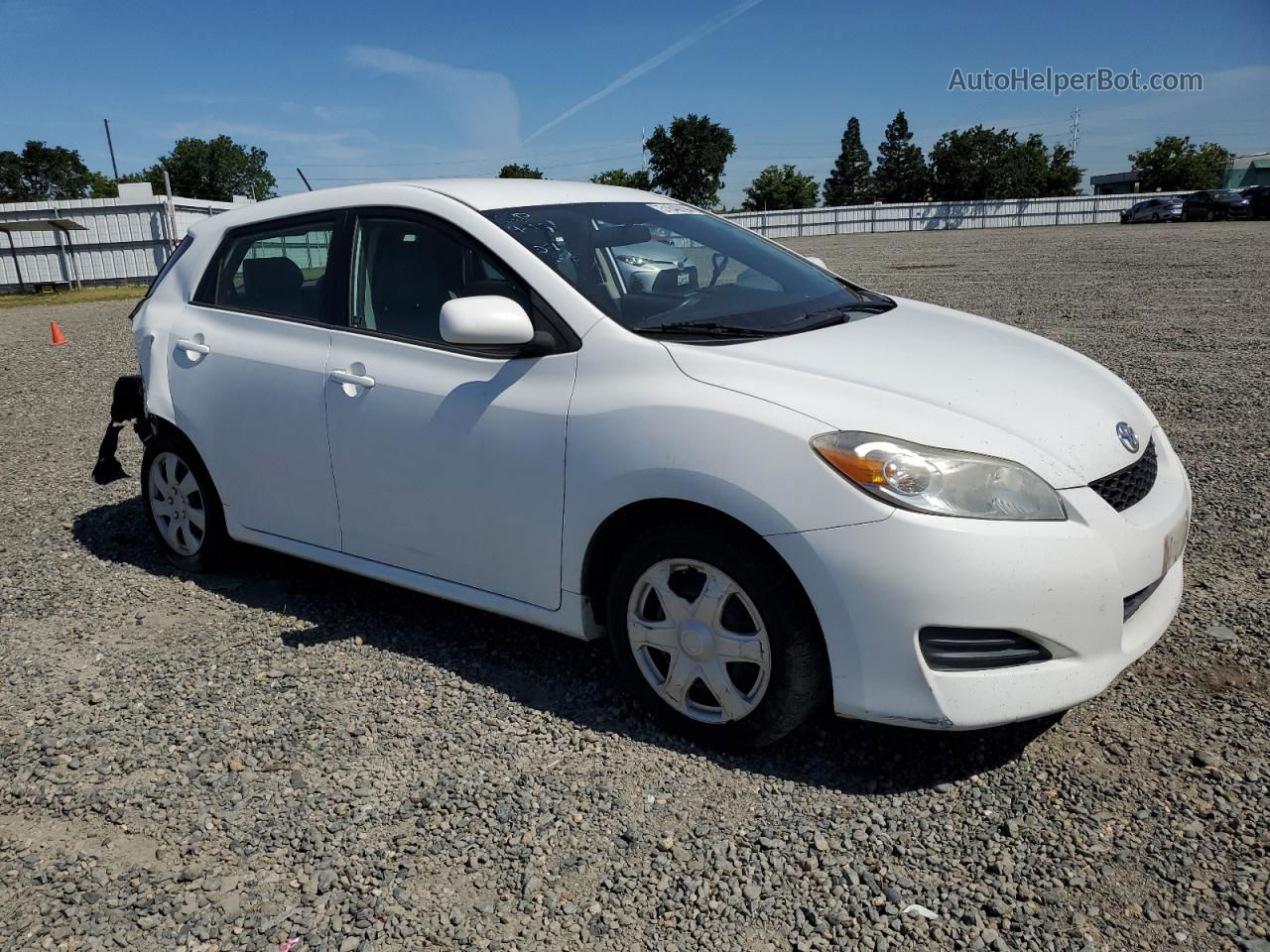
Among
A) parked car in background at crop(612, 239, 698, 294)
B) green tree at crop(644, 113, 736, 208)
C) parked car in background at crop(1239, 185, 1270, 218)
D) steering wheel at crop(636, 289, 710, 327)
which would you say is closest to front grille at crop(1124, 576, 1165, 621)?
steering wheel at crop(636, 289, 710, 327)

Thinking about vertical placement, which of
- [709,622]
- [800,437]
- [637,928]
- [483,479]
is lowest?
[637,928]

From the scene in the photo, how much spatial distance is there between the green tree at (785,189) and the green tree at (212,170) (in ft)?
163

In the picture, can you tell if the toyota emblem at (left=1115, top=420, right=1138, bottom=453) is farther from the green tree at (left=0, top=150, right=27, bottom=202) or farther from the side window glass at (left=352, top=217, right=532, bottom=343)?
the green tree at (left=0, top=150, right=27, bottom=202)

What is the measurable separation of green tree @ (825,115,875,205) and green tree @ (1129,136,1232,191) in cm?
3261

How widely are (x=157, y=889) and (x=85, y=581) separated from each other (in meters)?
2.79

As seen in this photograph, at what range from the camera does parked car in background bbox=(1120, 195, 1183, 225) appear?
4422 centimetres

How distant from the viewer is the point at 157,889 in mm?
2637

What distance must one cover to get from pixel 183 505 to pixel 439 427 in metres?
1.95

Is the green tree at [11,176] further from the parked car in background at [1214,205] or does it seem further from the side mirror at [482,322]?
the side mirror at [482,322]

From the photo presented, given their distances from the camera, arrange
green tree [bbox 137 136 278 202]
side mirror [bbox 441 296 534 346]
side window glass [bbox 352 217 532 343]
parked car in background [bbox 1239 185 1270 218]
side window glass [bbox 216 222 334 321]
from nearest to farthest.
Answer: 1. side mirror [bbox 441 296 534 346]
2. side window glass [bbox 352 217 532 343]
3. side window glass [bbox 216 222 334 321]
4. parked car in background [bbox 1239 185 1270 218]
5. green tree [bbox 137 136 278 202]

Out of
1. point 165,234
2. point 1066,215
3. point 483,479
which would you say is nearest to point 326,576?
point 483,479

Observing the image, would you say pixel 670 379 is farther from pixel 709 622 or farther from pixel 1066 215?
pixel 1066 215

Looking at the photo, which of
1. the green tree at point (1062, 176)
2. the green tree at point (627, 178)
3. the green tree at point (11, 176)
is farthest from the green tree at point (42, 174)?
the green tree at point (1062, 176)

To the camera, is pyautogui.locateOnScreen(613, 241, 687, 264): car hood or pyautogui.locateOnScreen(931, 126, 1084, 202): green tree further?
pyautogui.locateOnScreen(931, 126, 1084, 202): green tree
